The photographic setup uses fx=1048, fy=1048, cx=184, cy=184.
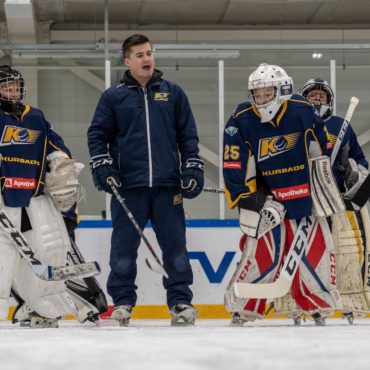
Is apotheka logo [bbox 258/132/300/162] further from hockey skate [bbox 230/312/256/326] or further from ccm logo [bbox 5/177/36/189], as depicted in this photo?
ccm logo [bbox 5/177/36/189]

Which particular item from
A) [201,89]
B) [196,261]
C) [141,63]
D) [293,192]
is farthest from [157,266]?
[201,89]

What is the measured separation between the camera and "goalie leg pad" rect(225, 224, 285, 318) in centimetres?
419

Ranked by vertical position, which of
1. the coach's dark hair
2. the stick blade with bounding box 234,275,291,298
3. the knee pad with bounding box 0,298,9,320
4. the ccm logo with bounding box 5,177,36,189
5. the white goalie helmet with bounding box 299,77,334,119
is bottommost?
the knee pad with bounding box 0,298,9,320

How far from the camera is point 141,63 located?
14.3ft

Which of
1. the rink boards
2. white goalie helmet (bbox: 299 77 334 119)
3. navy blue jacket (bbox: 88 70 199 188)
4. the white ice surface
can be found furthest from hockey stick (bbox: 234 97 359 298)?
the white ice surface

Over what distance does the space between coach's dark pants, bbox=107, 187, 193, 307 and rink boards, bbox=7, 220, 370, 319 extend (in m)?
1.45

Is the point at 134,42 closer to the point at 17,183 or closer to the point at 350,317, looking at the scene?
the point at 17,183

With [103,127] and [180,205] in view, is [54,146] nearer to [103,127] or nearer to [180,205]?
[103,127]

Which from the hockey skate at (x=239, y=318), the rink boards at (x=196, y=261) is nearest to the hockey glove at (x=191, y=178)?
the hockey skate at (x=239, y=318)

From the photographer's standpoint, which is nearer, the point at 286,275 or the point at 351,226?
the point at 286,275

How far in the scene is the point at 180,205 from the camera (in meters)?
4.37

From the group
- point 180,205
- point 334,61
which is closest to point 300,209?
point 180,205

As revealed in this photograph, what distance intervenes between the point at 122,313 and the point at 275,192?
2.59ft

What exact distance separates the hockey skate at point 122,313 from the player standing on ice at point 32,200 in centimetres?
23
